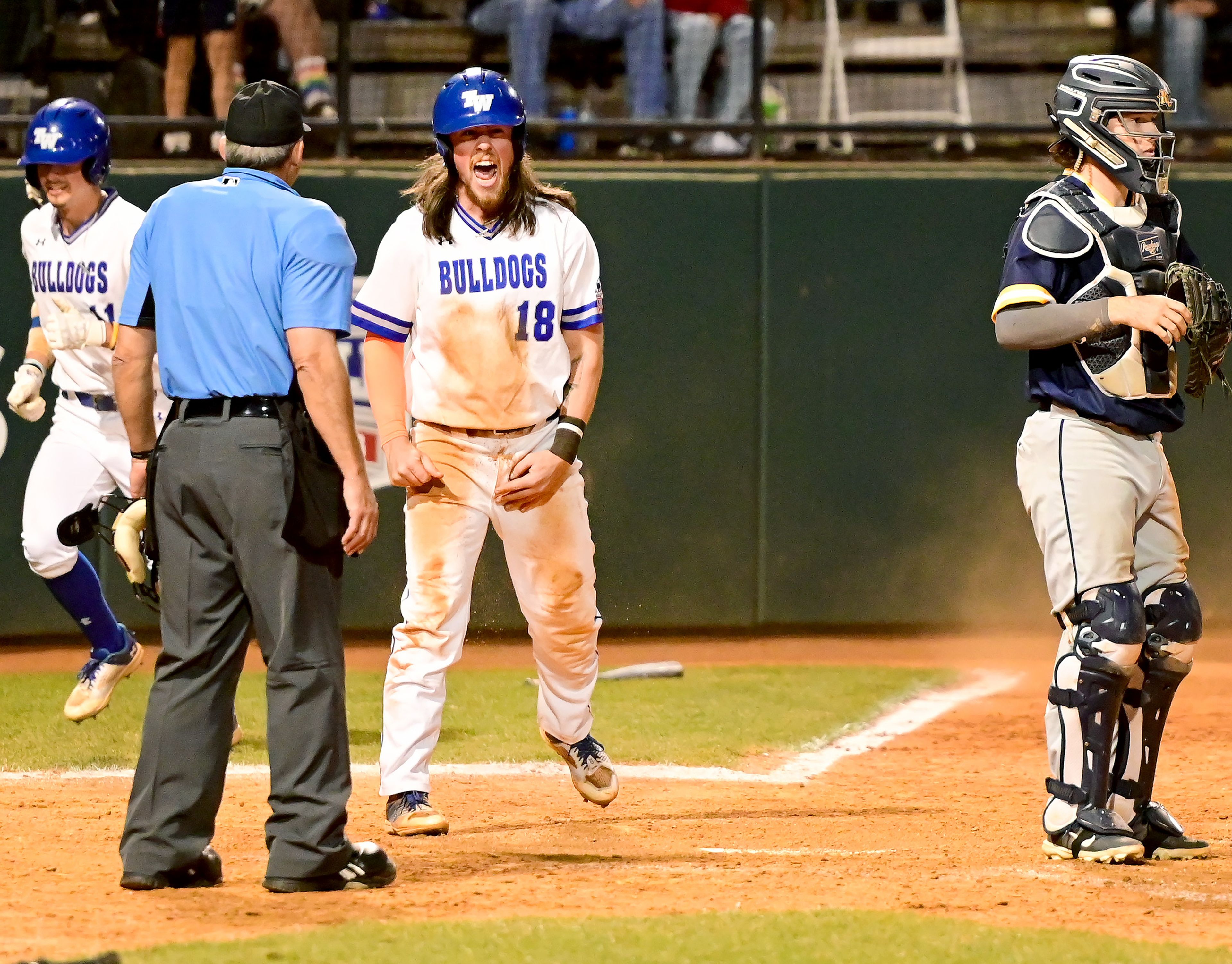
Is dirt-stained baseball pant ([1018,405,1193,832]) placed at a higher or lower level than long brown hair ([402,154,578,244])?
lower

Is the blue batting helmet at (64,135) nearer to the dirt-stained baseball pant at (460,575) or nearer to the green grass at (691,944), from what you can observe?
the dirt-stained baseball pant at (460,575)

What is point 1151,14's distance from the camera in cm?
966

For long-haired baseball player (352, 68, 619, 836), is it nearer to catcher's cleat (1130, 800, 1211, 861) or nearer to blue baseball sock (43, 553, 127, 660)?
catcher's cleat (1130, 800, 1211, 861)

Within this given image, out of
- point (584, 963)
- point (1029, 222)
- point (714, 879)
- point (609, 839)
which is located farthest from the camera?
point (609, 839)

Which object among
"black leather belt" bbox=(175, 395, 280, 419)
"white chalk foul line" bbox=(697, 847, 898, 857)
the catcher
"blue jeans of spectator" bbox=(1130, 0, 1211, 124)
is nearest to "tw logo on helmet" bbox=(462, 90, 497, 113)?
"black leather belt" bbox=(175, 395, 280, 419)

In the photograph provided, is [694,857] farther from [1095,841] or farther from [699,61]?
[699,61]

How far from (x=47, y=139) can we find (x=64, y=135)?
7cm

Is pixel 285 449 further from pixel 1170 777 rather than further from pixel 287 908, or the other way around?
pixel 1170 777

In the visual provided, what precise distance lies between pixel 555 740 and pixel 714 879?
1108mm

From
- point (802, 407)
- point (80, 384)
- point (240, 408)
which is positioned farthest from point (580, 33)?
point (240, 408)

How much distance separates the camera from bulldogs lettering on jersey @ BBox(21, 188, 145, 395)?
6.77 m

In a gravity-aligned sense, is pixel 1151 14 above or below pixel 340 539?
above

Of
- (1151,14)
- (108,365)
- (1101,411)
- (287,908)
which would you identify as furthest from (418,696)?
(1151,14)

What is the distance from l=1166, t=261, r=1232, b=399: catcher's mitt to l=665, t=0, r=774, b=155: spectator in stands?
193 inches
